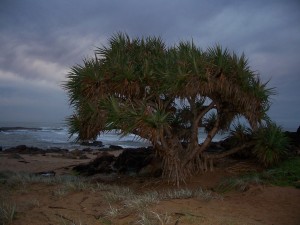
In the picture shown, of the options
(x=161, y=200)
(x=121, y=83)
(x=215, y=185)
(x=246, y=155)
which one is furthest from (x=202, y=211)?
(x=246, y=155)

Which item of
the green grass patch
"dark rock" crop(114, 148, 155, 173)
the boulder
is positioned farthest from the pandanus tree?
the boulder

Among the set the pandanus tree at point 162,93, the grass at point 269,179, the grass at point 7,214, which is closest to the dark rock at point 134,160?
the pandanus tree at point 162,93

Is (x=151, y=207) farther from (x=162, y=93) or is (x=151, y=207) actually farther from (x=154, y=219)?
(x=162, y=93)

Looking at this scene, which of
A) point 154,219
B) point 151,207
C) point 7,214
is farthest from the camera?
point 151,207

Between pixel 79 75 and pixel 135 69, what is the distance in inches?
56.7

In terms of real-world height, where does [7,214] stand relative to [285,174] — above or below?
below

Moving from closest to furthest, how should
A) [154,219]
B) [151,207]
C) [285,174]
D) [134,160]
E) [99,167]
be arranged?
1. [154,219]
2. [151,207]
3. [285,174]
4. [134,160]
5. [99,167]

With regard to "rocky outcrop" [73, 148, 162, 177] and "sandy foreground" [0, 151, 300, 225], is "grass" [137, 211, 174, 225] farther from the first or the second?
"rocky outcrop" [73, 148, 162, 177]

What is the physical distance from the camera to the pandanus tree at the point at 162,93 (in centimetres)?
887

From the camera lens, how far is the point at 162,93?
9.77 meters

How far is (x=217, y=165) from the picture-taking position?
1067cm

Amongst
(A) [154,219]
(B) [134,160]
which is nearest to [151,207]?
(A) [154,219]

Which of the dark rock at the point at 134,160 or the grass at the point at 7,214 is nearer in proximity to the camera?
the grass at the point at 7,214

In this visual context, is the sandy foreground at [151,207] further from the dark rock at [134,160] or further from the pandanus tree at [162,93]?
the dark rock at [134,160]
